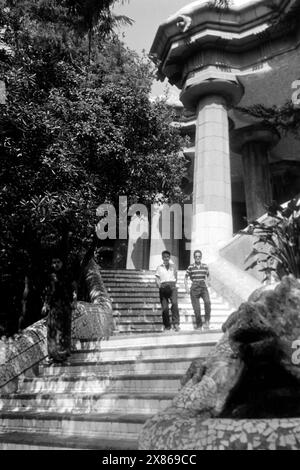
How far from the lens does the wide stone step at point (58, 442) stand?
4.27 metres

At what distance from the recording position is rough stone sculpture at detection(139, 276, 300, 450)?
3125 millimetres

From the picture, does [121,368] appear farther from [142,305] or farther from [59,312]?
[142,305]

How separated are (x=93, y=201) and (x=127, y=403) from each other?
5050 millimetres

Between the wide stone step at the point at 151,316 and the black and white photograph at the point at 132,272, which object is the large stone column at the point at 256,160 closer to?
the black and white photograph at the point at 132,272

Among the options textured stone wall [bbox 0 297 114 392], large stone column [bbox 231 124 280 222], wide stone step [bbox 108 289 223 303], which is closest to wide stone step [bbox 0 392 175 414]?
textured stone wall [bbox 0 297 114 392]

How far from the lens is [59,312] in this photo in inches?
313

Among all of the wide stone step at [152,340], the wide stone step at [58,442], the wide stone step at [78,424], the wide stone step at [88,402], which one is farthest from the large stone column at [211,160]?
the wide stone step at [58,442]

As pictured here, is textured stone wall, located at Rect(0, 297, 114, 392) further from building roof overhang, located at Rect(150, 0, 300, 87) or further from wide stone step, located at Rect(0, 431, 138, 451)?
building roof overhang, located at Rect(150, 0, 300, 87)

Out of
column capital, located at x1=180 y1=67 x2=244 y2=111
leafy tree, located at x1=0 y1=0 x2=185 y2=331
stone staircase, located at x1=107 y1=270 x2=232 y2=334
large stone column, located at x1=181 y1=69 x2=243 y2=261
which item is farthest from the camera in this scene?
column capital, located at x1=180 y1=67 x2=244 y2=111

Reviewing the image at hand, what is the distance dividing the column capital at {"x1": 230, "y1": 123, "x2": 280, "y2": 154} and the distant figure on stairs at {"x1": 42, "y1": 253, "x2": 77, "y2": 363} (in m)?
16.0

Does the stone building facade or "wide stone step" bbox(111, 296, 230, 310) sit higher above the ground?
the stone building facade

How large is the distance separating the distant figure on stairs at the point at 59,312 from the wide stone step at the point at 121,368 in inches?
9.0
